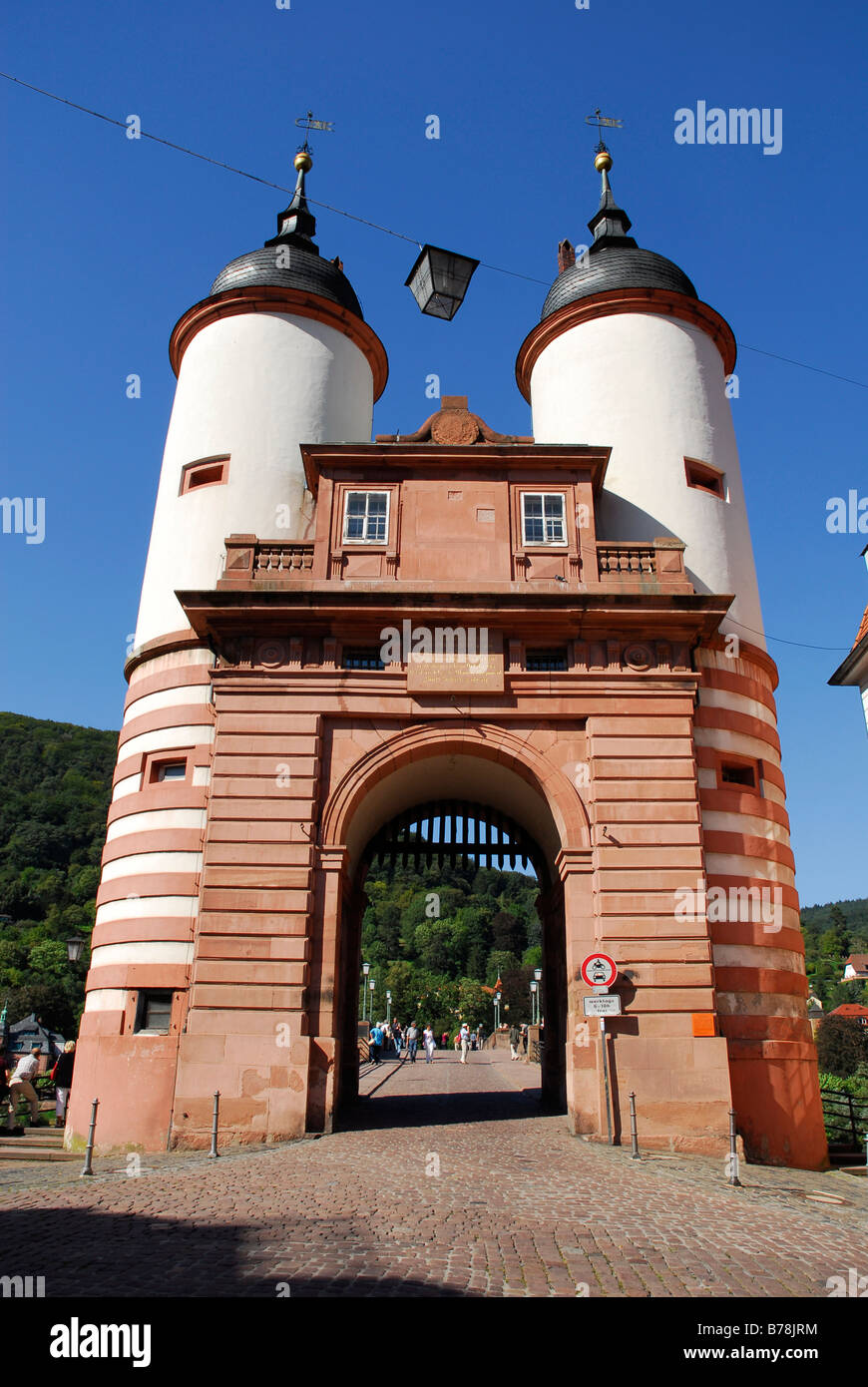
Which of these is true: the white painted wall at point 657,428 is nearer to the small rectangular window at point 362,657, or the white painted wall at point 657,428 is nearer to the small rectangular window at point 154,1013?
the small rectangular window at point 362,657

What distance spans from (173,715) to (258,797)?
3348 mm

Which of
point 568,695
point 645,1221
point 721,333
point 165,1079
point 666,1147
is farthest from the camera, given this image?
point 721,333

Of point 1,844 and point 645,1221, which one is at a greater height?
point 1,844

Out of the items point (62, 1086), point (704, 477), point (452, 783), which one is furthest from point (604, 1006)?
point (704, 477)

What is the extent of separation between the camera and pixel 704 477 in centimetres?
2284

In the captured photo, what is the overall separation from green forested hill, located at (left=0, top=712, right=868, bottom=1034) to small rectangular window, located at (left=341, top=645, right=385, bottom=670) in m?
62.3

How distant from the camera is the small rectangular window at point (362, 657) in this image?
18.9 m

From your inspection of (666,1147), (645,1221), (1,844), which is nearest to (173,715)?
(666,1147)

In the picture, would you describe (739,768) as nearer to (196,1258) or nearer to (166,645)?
(166,645)

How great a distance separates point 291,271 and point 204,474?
586cm

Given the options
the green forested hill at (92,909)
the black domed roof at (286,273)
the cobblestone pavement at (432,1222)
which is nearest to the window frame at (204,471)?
the black domed roof at (286,273)

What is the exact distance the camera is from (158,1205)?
10.7 meters
